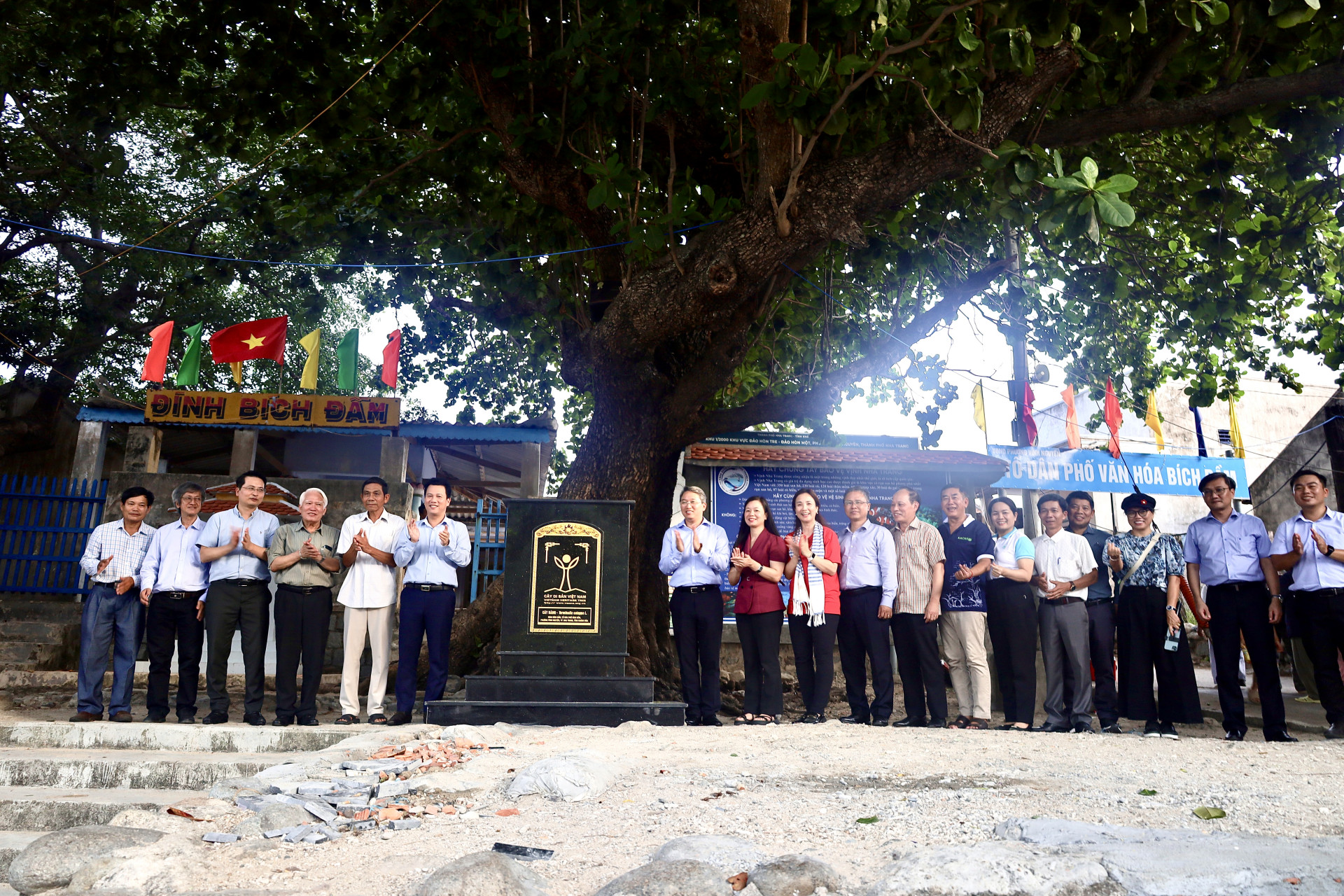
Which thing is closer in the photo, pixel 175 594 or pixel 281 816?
pixel 281 816

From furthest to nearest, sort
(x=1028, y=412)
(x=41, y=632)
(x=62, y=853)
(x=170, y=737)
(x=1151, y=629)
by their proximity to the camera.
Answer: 1. (x=1028, y=412)
2. (x=41, y=632)
3. (x=1151, y=629)
4. (x=170, y=737)
5. (x=62, y=853)

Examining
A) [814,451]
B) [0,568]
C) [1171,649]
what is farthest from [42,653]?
[1171,649]

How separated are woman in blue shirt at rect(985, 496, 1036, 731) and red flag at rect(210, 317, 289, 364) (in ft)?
34.1

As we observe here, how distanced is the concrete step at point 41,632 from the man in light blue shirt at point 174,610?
364 cm

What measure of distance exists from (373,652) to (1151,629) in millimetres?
5361

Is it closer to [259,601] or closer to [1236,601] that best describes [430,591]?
[259,601]

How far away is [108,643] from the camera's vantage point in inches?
248

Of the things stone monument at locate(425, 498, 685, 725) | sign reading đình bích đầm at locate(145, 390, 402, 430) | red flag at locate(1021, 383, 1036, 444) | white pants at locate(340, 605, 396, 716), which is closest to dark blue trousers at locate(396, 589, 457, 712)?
white pants at locate(340, 605, 396, 716)

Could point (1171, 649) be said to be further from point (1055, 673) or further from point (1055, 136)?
point (1055, 136)

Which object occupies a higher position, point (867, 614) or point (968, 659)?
point (867, 614)

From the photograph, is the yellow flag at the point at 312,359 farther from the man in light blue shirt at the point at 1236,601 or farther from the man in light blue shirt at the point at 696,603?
the man in light blue shirt at the point at 1236,601

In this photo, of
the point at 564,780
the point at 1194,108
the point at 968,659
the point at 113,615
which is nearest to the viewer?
the point at 564,780

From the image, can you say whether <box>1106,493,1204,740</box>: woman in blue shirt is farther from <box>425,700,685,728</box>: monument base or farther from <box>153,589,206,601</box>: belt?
<box>153,589,206,601</box>: belt

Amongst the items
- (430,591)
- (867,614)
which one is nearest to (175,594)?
(430,591)
